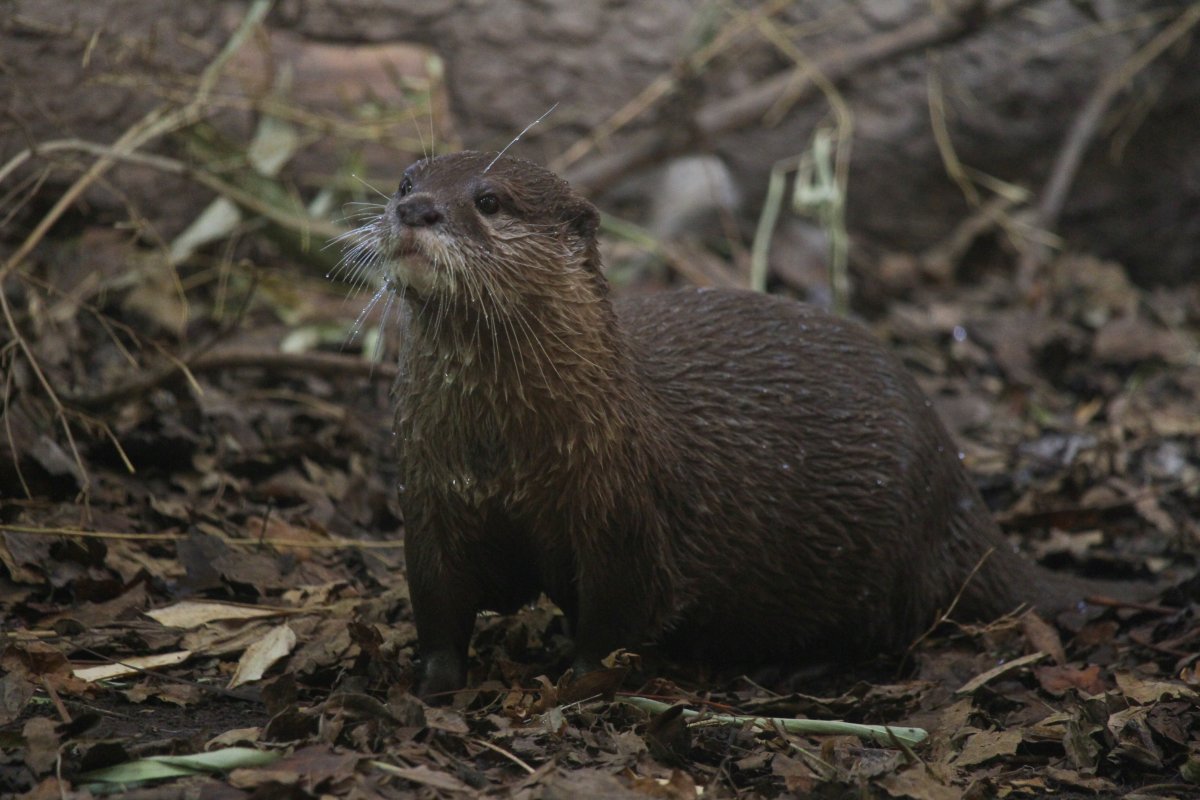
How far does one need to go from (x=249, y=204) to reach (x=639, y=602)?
245 cm

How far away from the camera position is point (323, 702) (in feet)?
8.89

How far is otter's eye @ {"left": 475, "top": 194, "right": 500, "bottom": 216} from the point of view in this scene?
287 centimetres

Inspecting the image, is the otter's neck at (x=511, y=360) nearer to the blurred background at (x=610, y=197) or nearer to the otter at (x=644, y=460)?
the otter at (x=644, y=460)

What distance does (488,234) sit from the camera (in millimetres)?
2848

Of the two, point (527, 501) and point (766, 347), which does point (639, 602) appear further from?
point (766, 347)

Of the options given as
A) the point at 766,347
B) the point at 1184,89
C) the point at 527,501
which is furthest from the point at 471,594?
the point at 1184,89

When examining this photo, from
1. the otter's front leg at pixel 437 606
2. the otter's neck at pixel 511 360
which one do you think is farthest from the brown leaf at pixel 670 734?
the otter's neck at pixel 511 360

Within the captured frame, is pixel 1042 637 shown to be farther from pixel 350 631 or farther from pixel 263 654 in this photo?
pixel 263 654

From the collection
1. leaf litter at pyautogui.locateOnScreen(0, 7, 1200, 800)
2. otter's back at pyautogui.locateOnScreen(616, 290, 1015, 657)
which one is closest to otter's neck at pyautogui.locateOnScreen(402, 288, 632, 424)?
otter's back at pyautogui.locateOnScreen(616, 290, 1015, 657)

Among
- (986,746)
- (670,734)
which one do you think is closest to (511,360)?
(670,734)

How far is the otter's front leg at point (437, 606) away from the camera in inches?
118

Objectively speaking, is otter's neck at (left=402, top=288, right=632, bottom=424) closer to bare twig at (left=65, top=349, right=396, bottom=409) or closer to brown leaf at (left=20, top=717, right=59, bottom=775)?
brown leaf at (left=20, top=717, right=59, bottom=775)

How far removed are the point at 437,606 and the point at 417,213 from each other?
33.4 inches

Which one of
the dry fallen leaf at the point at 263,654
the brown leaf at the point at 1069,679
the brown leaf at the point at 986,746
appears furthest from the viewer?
the brown leaf at the point at 1069,679
